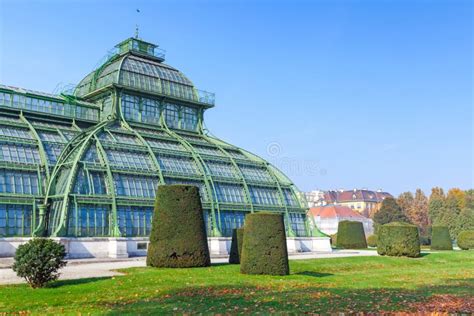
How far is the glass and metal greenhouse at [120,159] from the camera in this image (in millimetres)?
40812

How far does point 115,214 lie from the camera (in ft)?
136

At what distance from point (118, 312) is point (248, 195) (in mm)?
37584

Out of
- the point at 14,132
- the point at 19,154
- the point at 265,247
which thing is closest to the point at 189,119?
the point at 14,132

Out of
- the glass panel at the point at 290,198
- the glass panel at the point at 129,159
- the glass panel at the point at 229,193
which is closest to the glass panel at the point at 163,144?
the glass panel at the point at 129,159

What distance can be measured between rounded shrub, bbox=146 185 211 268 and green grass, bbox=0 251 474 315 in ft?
3.61

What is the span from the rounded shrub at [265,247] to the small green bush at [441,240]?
1712 inches

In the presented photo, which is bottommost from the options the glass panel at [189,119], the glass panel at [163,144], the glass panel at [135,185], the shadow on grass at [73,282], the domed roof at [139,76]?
the shadow on grass at [73,282]

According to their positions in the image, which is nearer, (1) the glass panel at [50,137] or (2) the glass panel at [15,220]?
(2) the glass panel at [15,220]

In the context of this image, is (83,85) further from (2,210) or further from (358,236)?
(358,236)

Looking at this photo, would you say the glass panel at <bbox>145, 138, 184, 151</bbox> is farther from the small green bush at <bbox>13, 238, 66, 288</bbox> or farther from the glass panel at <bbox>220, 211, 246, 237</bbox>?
the small green bush at <bbox>13, 238, 66, 288</bbox>

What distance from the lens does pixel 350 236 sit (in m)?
64.8

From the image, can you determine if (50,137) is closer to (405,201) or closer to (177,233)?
(177,233)

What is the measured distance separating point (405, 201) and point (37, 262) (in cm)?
12754

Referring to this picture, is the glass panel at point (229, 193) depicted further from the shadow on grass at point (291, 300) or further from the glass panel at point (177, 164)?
the shadow on grass at point (291, 300)
